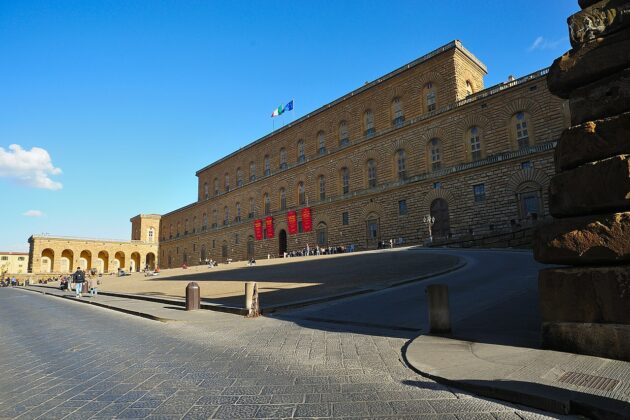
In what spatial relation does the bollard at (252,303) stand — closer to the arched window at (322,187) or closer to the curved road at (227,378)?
the curved road at (227,378)

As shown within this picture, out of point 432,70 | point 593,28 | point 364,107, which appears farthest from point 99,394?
point 364,107

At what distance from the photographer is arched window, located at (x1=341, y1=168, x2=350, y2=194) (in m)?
36.8

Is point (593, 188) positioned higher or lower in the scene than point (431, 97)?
lower

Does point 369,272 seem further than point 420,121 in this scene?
No

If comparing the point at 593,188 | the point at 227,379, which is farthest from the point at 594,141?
the point at 227,379

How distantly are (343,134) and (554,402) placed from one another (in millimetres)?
36893

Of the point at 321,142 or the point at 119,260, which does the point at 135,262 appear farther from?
the point at 321,142

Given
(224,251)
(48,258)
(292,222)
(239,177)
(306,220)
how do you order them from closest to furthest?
(306,220), (292,222), (239,177), (224,251), (48,258)

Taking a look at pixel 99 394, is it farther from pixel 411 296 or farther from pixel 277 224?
pixel 277 224

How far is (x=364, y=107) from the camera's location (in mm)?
36312

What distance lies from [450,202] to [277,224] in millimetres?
22007

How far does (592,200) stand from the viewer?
3846mm

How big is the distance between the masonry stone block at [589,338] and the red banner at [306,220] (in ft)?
118

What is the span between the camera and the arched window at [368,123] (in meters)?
35.6
